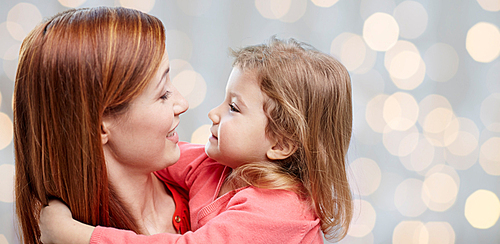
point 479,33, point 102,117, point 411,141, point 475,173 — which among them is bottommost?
point 475,173

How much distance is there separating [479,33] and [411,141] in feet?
2.01

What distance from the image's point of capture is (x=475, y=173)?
2.12 m

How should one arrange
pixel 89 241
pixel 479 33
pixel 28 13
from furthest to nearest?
pixel 479 33
pixel 28 13
pixel 89 241

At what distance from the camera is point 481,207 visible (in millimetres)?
2148

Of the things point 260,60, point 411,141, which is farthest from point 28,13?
point 411,141

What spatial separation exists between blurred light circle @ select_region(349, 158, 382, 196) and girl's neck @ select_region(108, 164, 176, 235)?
3.67 ft

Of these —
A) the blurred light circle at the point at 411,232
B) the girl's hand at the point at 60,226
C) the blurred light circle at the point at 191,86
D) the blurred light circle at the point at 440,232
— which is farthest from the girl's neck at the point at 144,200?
the blurred light circle at the point at 440,232

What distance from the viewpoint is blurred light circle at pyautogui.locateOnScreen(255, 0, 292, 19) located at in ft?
6.16

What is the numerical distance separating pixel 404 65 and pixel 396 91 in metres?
0.13

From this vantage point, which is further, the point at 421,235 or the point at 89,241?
the point at 421,235

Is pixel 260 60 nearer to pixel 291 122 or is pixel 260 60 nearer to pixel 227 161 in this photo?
pixel 291 122

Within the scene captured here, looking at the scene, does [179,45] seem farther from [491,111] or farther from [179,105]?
[491,111]

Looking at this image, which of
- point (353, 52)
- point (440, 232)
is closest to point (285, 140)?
point (353, 52)

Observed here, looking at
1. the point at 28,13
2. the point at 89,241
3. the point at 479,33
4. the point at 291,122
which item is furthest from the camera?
the point at 479,33
